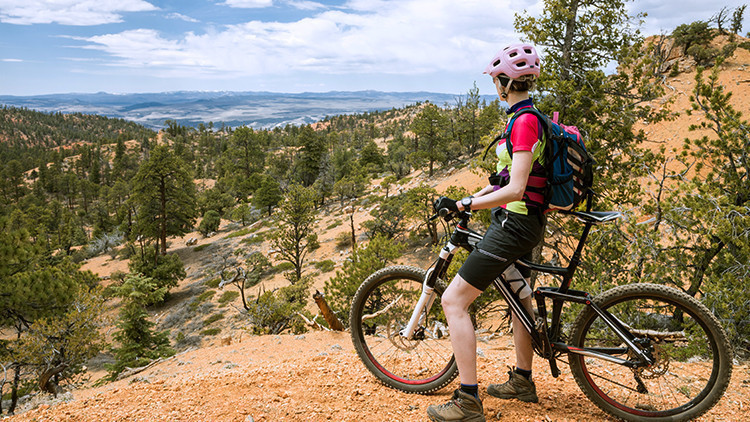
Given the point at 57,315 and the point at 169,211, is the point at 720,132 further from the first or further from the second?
the point at 169,211

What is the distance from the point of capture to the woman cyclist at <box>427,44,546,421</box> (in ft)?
8.13

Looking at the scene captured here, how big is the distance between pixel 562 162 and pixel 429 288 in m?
1.49

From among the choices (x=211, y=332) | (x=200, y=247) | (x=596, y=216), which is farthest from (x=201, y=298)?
(x=596, y=216)

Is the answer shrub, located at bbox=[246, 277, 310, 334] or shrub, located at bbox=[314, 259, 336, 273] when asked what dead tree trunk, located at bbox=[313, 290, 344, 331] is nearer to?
shrub, located at bbox=[246, 277, 310, 334]

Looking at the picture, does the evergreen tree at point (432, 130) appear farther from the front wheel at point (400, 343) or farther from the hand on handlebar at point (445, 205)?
the hand on handlebar at point (445, 205)

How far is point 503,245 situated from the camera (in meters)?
2.69

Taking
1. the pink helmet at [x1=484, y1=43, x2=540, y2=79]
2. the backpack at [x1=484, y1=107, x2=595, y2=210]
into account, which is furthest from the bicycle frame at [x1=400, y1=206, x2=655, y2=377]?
the pink helmet at [x1=484, y1=43, x2=540, y2=79]

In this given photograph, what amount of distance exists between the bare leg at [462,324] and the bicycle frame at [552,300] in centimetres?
35

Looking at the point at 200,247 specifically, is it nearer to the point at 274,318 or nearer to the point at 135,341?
the point at 135,341

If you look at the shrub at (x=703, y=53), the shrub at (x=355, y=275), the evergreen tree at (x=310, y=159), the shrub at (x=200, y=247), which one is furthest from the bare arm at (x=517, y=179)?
the evergreen tree at (x=310, y=159)

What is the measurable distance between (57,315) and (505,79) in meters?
16.7

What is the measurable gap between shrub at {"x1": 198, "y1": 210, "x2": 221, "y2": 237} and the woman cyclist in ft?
172

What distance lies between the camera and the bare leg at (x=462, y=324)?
2.88 metres

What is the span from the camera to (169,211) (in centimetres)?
3344
